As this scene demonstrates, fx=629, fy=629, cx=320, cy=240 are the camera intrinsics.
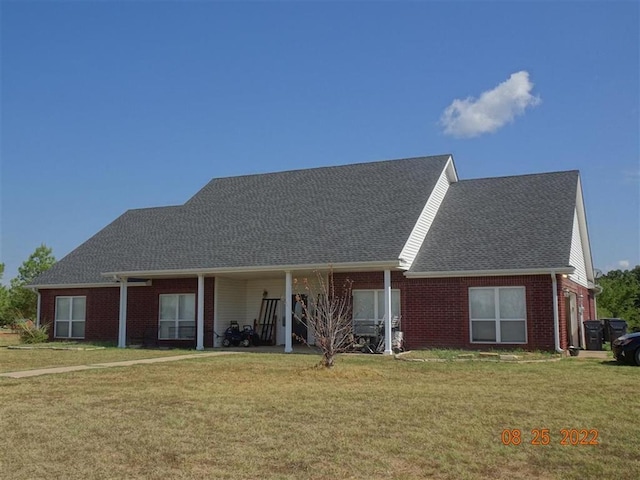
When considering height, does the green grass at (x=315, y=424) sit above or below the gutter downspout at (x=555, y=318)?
below

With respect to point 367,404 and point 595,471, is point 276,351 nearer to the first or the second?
point 367,404

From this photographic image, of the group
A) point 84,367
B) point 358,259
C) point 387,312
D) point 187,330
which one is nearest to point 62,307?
point 187,330

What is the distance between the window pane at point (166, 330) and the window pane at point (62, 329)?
5109mm

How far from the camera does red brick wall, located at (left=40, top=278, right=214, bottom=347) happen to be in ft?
77.7

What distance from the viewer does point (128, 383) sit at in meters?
12.1

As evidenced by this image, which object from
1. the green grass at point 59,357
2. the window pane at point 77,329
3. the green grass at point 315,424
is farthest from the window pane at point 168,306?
the green grass at point 315,424

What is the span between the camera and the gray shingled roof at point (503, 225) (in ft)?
63.3

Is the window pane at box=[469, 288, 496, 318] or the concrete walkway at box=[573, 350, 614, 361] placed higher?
the window pane at box=[469, 288, 496, 318]

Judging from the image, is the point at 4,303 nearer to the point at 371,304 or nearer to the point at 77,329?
the point at 77,329

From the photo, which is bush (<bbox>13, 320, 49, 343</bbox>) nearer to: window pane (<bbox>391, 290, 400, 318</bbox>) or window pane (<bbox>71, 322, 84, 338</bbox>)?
window pane (<bbox>71, 322, 84, 338</bbox>)

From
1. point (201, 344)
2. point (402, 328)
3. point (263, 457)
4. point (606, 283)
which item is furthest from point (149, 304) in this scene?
point (606, 283)

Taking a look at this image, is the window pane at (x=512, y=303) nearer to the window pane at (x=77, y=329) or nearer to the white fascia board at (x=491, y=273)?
the white fascia board at (x=491, y=273)

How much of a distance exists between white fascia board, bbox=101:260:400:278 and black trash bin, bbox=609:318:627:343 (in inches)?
342

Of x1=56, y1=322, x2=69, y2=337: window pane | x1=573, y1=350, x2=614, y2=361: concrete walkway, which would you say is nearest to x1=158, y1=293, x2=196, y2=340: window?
x1=56, y1=322, x2=69, y2=337: window pane
